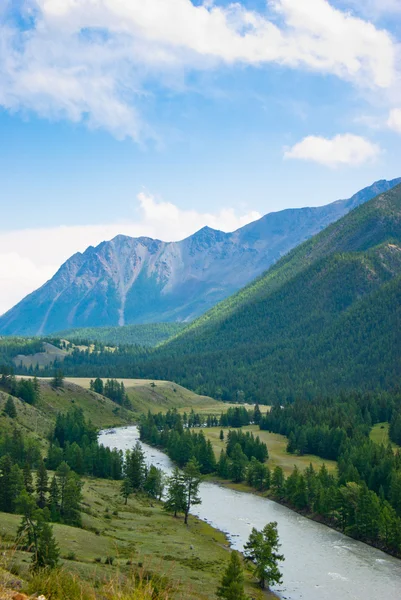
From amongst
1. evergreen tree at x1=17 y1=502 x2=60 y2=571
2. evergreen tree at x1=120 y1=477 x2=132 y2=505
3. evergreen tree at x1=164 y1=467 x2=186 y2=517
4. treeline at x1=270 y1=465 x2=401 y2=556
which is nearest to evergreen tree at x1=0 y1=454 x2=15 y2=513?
evergreen tree at x1=17 y1=502 x2=60 y2=571

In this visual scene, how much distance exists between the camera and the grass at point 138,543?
252 feet

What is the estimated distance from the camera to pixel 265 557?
88.4 m

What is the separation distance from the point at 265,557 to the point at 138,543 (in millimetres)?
22540

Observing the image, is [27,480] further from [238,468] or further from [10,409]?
[10,409]

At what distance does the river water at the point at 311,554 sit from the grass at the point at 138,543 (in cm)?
625

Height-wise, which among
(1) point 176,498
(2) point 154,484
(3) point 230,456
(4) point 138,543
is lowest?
(4) point 138,543

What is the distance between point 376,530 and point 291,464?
6385 cm

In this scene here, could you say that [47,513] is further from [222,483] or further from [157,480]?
[222,483]

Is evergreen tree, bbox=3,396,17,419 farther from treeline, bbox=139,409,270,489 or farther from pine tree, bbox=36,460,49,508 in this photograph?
pine tree, bbox=36,460,49,508

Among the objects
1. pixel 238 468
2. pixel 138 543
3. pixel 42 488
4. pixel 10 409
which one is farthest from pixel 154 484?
pixel 10 409

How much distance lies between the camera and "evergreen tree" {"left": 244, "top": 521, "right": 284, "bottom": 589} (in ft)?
283

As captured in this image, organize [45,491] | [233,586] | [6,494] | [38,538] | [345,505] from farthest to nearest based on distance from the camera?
[345,505], [45,491], [6,494], [38,538], [233,586]

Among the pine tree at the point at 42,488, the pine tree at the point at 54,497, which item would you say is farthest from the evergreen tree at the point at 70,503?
the pine tree at the point at 42,488

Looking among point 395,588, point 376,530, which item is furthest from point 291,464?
point 395,588
